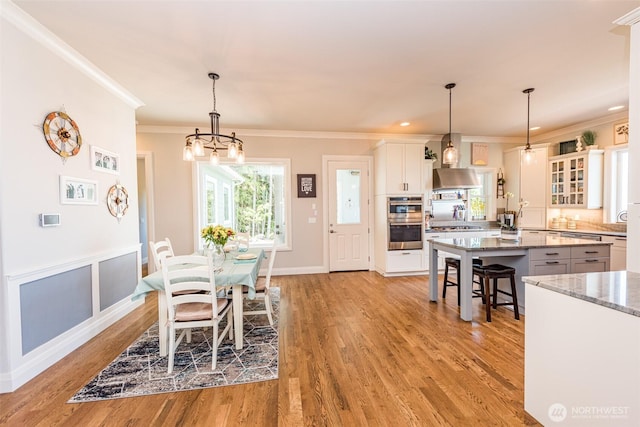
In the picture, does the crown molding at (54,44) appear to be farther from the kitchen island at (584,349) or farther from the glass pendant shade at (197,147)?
the kitchen island at (584,349)

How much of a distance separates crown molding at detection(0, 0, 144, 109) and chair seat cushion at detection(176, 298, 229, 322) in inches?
99.3

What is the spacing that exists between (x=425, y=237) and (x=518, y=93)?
2.65 metres

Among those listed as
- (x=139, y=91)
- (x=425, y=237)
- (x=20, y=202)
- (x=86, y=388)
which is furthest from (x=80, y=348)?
(x=425, y=237)

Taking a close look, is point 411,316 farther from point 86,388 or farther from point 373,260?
point 86,388

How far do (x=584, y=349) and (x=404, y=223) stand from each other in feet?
12.4

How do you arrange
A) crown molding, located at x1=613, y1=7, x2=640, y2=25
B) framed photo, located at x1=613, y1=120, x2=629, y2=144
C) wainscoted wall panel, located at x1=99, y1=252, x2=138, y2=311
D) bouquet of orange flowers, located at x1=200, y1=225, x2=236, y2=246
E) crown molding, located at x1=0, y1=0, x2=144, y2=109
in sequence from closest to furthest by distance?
crown molding, located at x1=613, y1=7, x2=640, y2=25 < crown molding, located at x1=0, y1=0, x2=144, y2=109 < bouquet of orange flowers, located at x1=200, y1=225, x2=236, y2=246 < wainscoted wall panel, located at x1=99, y1=252, x2=138, y2=311 < framed photo, located at x1=613, y1=120, x2=629, y2=144

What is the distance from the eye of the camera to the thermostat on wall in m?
2.25

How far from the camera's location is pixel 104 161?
308cm

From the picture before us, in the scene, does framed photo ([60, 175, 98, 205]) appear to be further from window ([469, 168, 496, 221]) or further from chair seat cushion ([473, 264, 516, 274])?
window ([469, 168, 496, 221])

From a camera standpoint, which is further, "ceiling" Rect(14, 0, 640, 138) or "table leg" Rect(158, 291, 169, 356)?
"table leg" Rect(158, 291, 169, 356)

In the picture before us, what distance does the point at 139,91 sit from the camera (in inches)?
133

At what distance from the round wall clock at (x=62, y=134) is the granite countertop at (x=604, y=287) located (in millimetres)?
3793

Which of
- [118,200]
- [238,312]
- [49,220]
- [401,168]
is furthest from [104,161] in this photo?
[401,168]

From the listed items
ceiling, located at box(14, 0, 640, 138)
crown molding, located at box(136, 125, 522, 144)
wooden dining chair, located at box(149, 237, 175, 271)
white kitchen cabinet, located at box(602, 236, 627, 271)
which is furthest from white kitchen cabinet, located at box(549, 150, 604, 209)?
wooden dining chair, located at box(149, 237, 175, 271)
